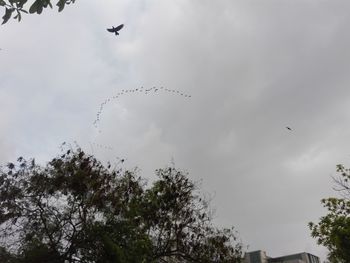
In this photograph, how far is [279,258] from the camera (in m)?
74.9

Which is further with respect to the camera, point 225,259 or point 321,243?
point 321,243

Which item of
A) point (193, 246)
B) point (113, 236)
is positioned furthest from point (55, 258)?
point (193, 246)

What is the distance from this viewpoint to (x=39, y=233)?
17.0 meters

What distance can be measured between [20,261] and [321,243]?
1543cm

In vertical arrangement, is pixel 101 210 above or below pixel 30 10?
above

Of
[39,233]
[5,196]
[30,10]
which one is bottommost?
[30,10]

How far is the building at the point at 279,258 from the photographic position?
6812cm

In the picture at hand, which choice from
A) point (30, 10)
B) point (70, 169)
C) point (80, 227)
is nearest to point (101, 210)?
point (80, 227)

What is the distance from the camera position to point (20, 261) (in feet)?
52.6

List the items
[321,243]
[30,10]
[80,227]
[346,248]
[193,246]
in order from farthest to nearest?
[321,243]
[346,248]
[193,246]
[80,227]
[30,10]

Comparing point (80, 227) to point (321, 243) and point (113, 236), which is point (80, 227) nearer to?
point (113, 236)

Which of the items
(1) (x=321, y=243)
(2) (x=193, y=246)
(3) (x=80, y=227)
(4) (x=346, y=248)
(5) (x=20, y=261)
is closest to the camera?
(5) (x=20, y=261)

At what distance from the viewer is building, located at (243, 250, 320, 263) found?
6812 centimetres

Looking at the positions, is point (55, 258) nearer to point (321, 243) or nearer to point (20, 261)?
point (20, 261)
